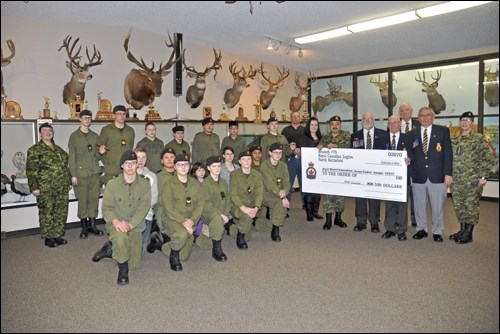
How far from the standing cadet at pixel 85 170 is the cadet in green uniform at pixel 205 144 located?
1625 millimetres

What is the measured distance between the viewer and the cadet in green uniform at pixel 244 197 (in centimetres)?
518

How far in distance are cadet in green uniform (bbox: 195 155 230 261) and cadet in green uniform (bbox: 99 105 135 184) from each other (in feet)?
6.00

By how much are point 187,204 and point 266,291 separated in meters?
1.40

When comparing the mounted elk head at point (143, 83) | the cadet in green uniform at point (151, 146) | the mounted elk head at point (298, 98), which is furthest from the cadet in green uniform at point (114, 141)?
the mounted elk head at point (298, 98)

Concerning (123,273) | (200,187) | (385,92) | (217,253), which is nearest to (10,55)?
(200,187)

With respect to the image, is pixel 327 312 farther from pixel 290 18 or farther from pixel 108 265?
pixel 290 18

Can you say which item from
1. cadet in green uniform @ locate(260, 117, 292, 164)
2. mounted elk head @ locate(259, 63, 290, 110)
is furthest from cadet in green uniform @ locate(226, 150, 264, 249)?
mounted elk head @ locate(259, 63, 290, 110)

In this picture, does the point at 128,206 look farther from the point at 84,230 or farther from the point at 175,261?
the point at 84,230

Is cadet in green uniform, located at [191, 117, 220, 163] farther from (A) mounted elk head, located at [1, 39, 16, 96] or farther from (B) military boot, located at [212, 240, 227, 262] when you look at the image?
(A) mounted elk head, located at [1, 39, 16, 96]

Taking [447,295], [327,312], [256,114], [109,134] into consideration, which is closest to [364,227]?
[447,295]

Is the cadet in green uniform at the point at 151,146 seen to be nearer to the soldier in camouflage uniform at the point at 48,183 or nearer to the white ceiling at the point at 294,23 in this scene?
the soldier in camouflage uniform at the point at 48,183

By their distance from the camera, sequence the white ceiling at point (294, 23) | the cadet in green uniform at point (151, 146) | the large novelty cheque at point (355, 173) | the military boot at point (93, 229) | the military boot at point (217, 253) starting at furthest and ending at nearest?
the cadet in green uniform at point (151, 146)
the white ceiling at point (294, 23)
the military boot at point (93, 229)
the large novelty cheque at point (355, 173)
the military boot at point (217, 253)

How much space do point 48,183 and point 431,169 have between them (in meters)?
4.96

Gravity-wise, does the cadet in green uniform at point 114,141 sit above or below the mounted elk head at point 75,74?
below
